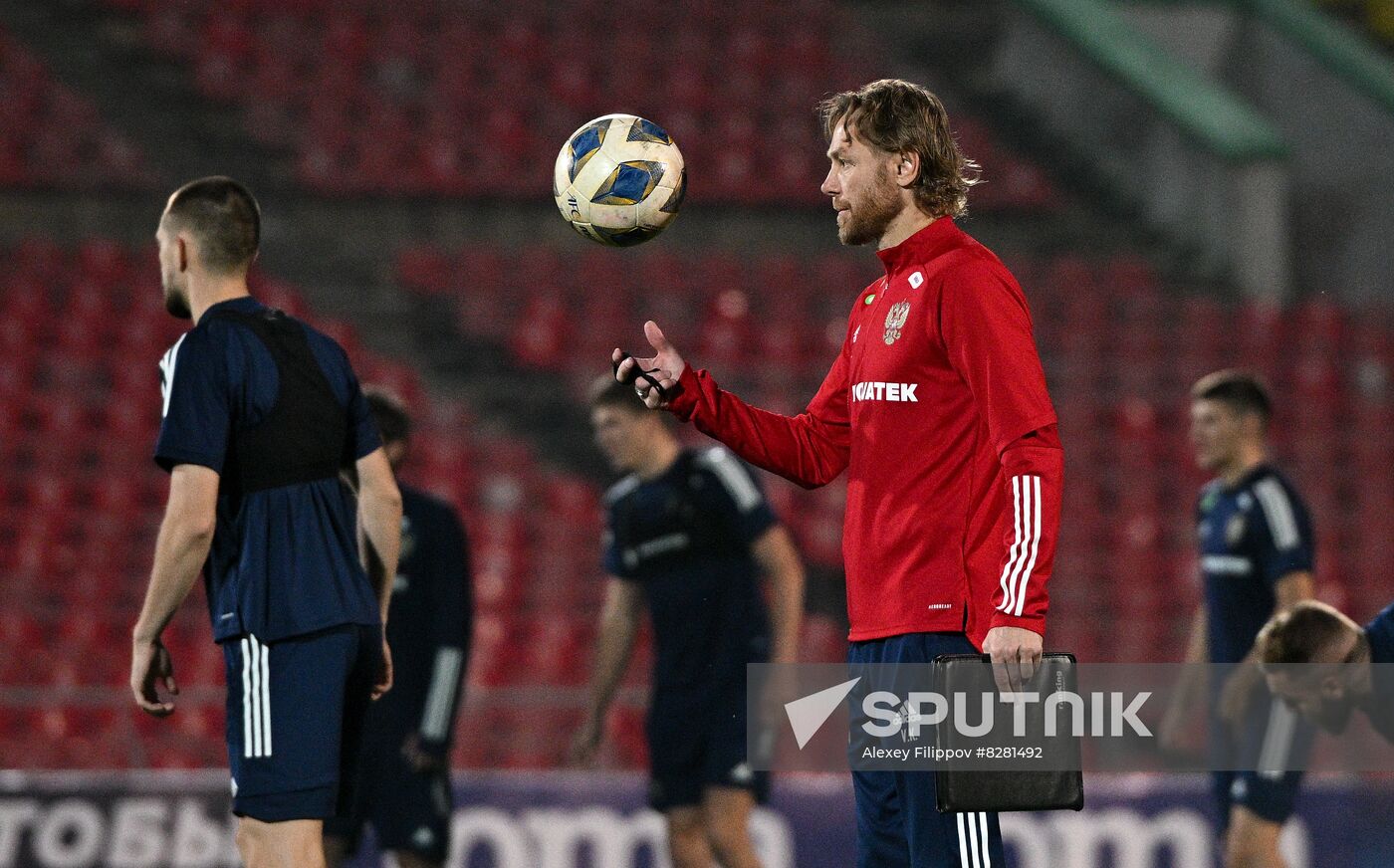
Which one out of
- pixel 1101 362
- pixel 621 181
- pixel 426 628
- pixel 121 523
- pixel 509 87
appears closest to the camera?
pixel 621 181

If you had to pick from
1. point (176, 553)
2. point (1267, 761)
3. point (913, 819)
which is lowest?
point (1267, 761)

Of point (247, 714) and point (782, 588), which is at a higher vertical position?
point (782, 588)

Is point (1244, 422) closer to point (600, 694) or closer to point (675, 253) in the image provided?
point (600, 694)

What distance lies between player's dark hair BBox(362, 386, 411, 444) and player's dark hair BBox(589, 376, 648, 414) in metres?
0.85

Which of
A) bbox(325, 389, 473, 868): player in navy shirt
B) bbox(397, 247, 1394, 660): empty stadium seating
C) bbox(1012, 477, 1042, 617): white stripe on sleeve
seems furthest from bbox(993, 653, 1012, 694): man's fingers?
bbox(397, 247, 1394, 660): empty stadium seating

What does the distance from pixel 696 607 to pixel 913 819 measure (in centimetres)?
308

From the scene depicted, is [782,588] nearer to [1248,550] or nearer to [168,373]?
[1248,550]

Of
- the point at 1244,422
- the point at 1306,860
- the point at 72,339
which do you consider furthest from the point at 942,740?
the point at 72,339

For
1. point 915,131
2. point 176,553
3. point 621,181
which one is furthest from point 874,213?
point 176,553

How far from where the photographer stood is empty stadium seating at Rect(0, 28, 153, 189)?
13.4 m

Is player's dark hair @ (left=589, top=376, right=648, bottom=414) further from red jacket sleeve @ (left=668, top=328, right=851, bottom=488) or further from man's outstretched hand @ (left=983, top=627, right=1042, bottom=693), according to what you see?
man's outstretched hand @ (left=983, top=627, right=1042, bottom=693)

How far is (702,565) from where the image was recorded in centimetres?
643

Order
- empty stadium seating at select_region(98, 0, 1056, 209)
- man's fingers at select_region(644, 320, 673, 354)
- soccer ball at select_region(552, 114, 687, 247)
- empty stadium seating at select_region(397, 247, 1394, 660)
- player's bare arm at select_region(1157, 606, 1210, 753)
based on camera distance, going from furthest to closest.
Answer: empty stadium seating at select_region(98, 0, 1056, 209)
empty stadium seating at select_region(397, 247, 1394, 660)
player's bare arm at select_region(1157, 606, 1210, 753)
soccer ball at select_region(552, 114, 687, 247)
man's fingers at select_region(644, 320, 673, 354)

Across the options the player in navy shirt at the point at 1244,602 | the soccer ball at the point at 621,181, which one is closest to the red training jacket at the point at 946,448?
the soccer ball at the point at 621,181
